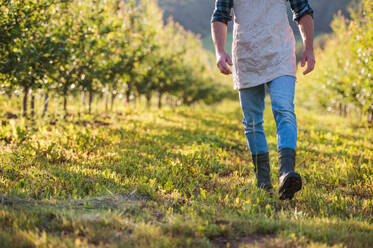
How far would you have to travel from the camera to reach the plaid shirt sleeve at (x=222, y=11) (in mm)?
3055

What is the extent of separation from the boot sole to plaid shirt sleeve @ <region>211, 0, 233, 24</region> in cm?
168

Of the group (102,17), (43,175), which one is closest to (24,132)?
(43,175)

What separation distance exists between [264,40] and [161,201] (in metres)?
1.85

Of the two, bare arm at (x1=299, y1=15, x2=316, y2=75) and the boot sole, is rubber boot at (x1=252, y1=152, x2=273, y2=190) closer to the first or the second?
the boot sole

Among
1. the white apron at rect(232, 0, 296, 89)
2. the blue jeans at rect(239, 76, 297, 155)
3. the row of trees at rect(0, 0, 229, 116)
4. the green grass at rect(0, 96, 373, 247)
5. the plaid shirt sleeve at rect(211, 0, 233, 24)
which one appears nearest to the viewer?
the green grass at rect(0, 96, 373, 247)

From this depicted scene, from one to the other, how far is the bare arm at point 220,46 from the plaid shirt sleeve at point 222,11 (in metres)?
0.05

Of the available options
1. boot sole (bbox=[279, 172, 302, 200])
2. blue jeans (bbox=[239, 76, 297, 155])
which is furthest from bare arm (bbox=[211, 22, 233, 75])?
boot sole (bbox=[279, 172, 302, 200])

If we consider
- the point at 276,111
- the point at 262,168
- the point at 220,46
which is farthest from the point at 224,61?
the point at 262,168

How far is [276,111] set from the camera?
2.86m

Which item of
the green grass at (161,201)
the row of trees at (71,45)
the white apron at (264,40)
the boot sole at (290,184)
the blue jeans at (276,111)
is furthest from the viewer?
the row of trees at (71,45)

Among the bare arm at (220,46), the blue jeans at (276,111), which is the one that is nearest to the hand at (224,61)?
the bare arm at (220,46)

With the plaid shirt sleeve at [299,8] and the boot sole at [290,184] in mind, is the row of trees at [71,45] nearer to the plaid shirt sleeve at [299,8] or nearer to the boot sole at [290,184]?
the plaid shirt sleeve at [299,8]

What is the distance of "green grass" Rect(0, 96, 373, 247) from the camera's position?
1.93m

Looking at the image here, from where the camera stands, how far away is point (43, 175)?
10.6ft
